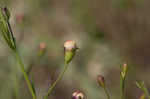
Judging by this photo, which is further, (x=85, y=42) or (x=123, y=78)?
(x=85, y=42)

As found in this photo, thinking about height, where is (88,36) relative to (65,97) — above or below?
above

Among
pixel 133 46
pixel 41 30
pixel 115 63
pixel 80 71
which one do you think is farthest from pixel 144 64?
pixel 41 30

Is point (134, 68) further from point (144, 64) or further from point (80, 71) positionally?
point (80, 71)

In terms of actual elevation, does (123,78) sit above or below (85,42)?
above

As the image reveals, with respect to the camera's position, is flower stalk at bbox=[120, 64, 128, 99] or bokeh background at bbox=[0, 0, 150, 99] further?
bokeh background at bbox=[0, 0, 150, 99]

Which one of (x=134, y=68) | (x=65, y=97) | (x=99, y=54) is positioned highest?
(x=99, y=54)

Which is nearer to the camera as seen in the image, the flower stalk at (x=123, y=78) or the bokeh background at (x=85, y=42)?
the flower stalk at (x=123, y=78)

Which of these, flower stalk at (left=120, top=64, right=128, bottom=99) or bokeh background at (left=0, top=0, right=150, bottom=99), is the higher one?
flower stalk at (left=120, top=64, right=128, bottom=99)

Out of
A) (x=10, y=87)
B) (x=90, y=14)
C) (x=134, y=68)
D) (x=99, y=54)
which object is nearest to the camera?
(x=10, y=87)
